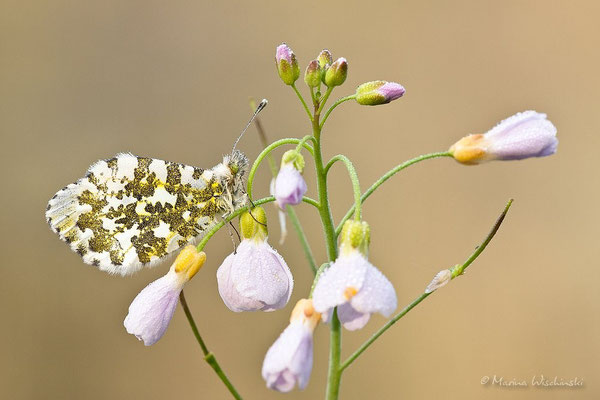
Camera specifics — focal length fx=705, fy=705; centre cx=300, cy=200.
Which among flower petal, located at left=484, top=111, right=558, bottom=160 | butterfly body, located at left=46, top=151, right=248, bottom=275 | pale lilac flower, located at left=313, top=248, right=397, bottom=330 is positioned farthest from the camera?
butterfly body, located at left=46, top=151, right=248, bottom=275

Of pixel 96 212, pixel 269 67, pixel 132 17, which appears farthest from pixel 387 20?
pixel 96 212

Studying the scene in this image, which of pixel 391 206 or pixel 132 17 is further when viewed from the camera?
pixel 132 17

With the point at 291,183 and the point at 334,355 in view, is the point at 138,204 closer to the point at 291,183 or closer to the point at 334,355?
the point at 291,183

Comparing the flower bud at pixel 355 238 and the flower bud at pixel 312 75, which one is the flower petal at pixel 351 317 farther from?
the flower bud at pixel 312 75

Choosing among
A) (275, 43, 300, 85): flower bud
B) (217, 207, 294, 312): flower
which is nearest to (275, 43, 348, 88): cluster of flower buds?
(275, 43, 300, 85): flower bud

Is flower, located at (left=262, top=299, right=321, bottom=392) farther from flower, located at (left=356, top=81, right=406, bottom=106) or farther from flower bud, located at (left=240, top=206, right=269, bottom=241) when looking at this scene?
flower, located at (left=356, top=81, right=406, bottom=106)

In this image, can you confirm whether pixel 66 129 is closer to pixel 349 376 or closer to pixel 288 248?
pixel 288 248
